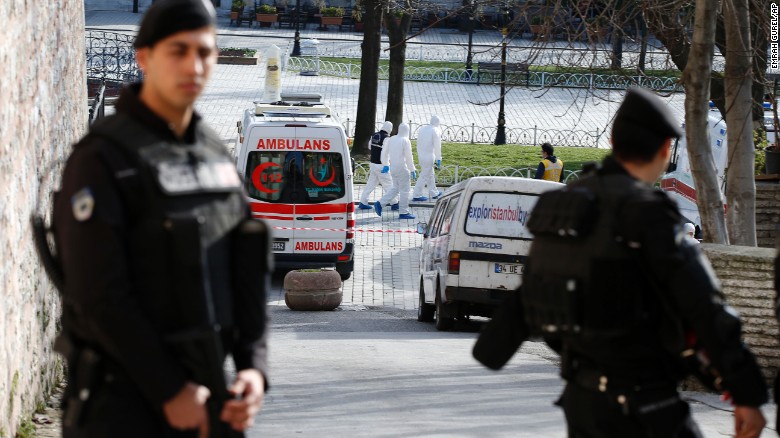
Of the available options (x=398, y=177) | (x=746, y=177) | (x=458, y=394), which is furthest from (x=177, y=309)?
(x=398, y=177)

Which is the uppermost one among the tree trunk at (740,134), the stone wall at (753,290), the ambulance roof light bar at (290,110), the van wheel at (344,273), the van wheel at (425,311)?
the tree trunk at (740,134)

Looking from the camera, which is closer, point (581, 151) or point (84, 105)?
point (84, 105)

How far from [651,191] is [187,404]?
1.68 m

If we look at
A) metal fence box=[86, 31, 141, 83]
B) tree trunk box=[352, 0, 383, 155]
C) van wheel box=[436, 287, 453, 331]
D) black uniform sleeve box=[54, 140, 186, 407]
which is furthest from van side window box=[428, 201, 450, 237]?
metal fence box=[86, 31, 141, 83]

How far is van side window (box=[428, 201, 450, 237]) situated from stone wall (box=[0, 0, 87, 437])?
839cm

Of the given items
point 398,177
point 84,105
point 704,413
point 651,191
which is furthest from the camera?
point 398,177

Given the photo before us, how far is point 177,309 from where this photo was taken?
316cm

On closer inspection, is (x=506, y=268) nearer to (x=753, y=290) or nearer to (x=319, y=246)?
(x=319, y=246)

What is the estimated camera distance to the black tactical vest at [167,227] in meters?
3.12

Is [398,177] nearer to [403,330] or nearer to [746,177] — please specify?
[403,330]

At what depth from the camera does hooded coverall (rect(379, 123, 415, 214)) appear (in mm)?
23906

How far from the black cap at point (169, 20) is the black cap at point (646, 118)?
1494mm

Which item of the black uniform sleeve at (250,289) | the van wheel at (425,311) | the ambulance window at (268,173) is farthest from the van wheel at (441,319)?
the black uniform sleeve at (250,289)

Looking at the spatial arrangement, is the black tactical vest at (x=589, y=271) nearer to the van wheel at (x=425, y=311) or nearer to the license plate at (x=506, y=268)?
the license plate at (x=506, y=268)
